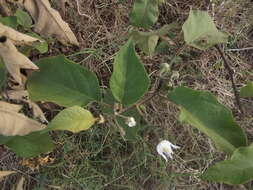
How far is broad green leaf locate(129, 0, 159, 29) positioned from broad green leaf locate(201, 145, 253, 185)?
702 millimetres

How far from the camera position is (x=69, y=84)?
1336 millimetres

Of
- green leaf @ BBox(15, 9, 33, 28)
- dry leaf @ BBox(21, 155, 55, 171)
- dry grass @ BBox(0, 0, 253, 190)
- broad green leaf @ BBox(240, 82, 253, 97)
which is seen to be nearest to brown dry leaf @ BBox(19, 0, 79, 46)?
green leaf @ BBox(15, 9, 33, 28)

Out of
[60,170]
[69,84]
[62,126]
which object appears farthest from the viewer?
[60,170]

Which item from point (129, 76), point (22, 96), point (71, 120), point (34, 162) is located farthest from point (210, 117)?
point (34, 162)

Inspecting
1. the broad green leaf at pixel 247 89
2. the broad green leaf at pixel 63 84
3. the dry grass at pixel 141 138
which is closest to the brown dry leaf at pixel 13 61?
the broad green leaf at pixel 63 84

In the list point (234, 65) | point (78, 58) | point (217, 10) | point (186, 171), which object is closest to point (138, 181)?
point (186, 171)

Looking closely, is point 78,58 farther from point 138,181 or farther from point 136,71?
point 136,71

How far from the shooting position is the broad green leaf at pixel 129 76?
1.19m

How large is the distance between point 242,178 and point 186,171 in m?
0.75

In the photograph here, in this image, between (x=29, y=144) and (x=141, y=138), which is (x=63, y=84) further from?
(x=141, y=138)

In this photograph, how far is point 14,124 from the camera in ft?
4.38

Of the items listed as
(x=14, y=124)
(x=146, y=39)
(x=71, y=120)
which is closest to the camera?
(x=71, y=120)

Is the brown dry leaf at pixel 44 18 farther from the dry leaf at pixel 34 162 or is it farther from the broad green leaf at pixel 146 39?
the dry leaf at pixel 34 162

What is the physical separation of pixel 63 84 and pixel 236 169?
0.61 metres
